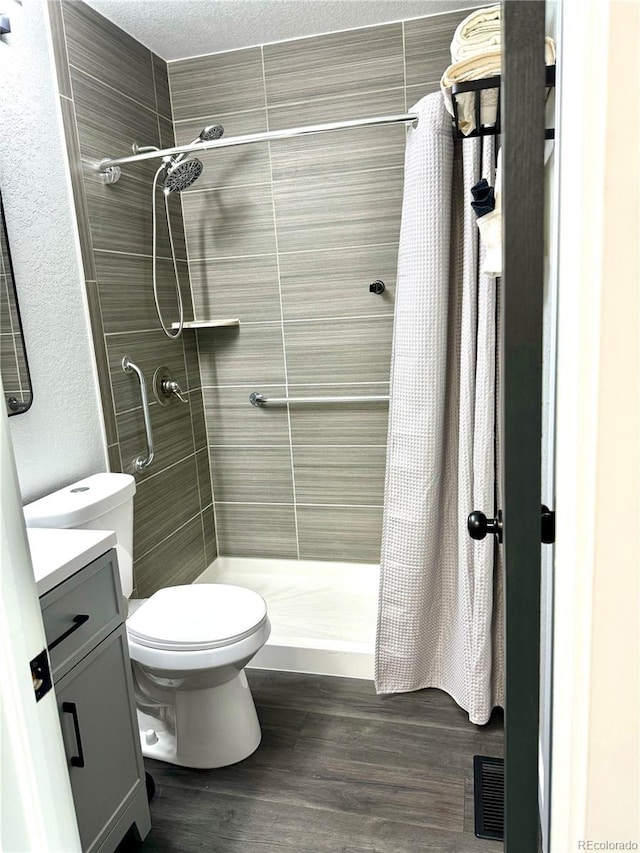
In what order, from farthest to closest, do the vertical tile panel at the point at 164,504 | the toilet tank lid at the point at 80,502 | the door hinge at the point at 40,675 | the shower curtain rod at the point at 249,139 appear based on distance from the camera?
1. the vertical tile panel at the point at 164,504
2. the shower curtain rod at the point at 249,139
3. the toilet tank lid at the point at 80,502
4. the door hinge at the point at 40,675

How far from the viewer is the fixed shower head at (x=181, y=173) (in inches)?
92.0

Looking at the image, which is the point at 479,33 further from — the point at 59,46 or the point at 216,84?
the point at 216,84

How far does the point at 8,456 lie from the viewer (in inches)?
26.2

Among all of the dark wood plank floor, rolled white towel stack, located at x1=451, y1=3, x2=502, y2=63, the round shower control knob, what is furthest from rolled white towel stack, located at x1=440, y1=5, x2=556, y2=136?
the round shower control knob

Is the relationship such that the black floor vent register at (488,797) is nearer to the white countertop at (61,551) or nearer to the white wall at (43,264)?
the white countertop at (61,551)

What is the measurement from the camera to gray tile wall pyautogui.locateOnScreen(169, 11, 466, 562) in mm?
2553

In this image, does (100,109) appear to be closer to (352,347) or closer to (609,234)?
(352,347)

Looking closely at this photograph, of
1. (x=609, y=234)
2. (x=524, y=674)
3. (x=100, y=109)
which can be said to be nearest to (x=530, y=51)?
(x=609, y=234)

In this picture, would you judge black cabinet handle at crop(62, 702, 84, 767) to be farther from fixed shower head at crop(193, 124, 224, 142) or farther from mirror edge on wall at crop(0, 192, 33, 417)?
fixed shower head at crop(193, 124, 224, 142)

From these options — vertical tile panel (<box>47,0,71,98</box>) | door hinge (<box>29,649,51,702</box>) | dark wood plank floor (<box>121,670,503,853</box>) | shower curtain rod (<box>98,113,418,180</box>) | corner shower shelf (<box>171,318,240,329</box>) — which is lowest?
dark wood plank floor (<box>121,670,503,853</box>)

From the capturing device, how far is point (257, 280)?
9.23ft

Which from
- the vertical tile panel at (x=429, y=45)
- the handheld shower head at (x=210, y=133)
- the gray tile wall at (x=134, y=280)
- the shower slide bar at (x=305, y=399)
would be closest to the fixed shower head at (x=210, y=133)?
the handheld shower head at (x=210, y=133)

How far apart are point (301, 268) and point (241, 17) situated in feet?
3.14

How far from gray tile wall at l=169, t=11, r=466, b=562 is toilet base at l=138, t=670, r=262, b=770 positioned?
1.15 meters
